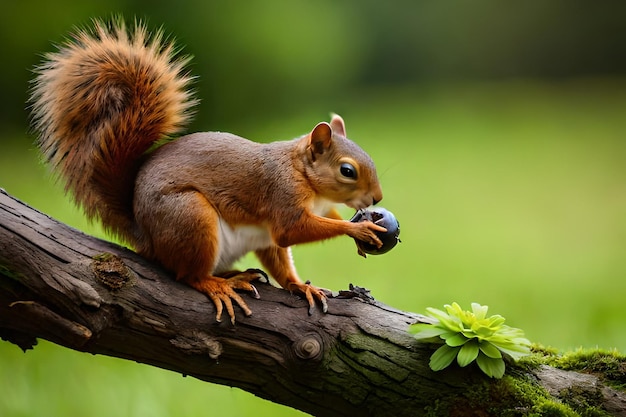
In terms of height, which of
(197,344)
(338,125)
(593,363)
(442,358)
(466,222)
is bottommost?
(197,344)

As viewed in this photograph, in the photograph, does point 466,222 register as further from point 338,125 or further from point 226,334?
point 226,334

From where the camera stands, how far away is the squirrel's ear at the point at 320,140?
5.86ft

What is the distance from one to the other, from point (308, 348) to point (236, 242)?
0.32m

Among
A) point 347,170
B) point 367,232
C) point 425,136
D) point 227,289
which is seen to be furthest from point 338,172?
point 425,136

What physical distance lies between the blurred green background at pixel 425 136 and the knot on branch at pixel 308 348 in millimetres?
615

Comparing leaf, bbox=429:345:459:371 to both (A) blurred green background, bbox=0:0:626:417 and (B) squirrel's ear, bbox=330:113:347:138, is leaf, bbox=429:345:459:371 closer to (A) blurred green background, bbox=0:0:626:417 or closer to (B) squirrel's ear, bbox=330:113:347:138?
(B) squirrel's ear, bbox=330:113:347:138

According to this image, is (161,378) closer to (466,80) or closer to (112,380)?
(112,380)

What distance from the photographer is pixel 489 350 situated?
1.56 m

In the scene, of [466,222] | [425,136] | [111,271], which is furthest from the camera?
[425,136]

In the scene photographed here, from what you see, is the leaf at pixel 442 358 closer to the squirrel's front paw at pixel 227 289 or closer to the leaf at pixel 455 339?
the leaf at pixel 455 339

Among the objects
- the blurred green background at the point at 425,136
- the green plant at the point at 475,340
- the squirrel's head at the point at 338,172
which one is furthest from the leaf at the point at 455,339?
the blurred green background at the point at 425,136

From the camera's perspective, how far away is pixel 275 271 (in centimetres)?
183

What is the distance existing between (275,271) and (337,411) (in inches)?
15.1

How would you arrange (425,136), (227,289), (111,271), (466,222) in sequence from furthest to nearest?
(425,136), (466,222), (227,289), (111,271)
